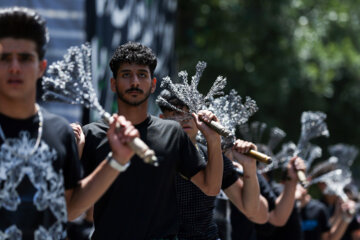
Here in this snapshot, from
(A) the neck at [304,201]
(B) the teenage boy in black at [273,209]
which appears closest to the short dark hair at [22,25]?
(B) the teenage boy in black at [273,209]

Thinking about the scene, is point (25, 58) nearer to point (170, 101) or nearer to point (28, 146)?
point (28, 146)

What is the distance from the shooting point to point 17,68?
303 cm

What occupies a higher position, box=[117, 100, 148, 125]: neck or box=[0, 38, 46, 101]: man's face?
box=[0, 38, 46, 101]: man's face

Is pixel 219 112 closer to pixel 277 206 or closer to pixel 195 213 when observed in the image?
pixel 195 213

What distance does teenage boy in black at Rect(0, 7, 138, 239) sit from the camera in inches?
120

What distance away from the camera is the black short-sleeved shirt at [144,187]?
12.9ft

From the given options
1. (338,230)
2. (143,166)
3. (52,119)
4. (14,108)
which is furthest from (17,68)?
(338,230)

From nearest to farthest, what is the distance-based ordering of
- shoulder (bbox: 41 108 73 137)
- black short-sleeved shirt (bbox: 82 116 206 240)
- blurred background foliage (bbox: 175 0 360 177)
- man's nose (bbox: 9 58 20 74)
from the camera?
man's nose (bbox: 9 58 20 74) → shoulder (bbox: 41 108 73 137) → black short-sleeved shirt (bbox: 82 116 206 240) → blurred background foliage (bbox: 175 0 360 177)

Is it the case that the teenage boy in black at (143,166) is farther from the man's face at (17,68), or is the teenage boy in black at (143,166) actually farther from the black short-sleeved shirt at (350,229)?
the black short-sleeved shirt at (350,229)

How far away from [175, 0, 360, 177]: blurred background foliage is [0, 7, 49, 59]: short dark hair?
41.2ft

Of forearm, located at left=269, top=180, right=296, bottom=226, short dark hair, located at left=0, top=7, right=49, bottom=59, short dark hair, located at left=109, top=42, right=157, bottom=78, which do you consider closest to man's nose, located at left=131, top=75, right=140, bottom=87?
short dark hair, located at left=109, top=42, right=157, bottom=78

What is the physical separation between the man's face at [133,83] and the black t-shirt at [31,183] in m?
0.96

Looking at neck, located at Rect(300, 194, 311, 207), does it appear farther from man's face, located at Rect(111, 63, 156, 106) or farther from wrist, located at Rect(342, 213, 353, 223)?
man's face, located at Rect(111, 63, 156, 106)

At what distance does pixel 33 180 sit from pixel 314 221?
593 centimetres
